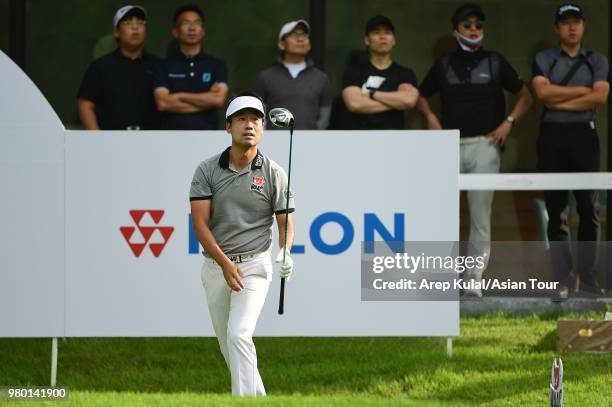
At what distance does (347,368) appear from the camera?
418 inches

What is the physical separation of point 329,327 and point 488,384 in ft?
4.04

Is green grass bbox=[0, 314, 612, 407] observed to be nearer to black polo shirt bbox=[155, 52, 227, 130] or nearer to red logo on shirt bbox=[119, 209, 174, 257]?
red logo on shirt bbox=[119, 209, 174, 257]

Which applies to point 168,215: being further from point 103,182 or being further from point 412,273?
point 412,273

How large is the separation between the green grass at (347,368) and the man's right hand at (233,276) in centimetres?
64

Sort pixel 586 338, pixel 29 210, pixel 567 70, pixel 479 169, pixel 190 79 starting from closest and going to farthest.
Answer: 1. pixel 29 210
2. pixel 586 338
3. pixel 190 79
4. pixel 567 70
5. pixel 479 169

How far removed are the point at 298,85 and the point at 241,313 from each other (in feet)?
12.9

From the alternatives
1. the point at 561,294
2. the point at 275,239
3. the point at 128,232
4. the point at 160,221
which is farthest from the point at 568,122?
the point at 128,232

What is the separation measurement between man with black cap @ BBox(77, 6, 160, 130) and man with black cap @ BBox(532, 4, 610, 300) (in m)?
3.14

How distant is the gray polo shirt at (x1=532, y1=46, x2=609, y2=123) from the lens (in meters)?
12.7

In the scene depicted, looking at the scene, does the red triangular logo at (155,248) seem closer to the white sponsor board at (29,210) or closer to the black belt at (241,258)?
the white sponsor board at (29,210)

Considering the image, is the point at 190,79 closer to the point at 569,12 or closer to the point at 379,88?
the point at 379,88

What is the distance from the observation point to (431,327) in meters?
10.6

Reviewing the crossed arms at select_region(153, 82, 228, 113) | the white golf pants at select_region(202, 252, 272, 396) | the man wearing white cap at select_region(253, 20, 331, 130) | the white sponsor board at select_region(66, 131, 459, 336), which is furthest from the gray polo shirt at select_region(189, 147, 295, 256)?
the crossed arms at select_region(153, 82, 228, 113)

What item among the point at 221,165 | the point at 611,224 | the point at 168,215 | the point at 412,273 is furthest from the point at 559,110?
the point at 221,165
